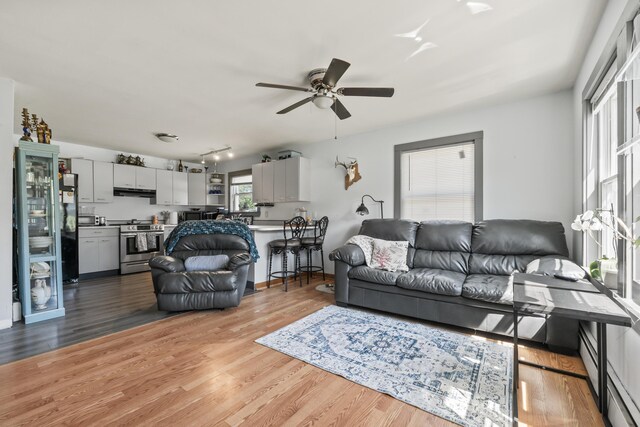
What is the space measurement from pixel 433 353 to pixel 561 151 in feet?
8.90

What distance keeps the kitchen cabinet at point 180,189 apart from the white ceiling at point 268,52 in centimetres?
272

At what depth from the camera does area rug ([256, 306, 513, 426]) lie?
1720mm

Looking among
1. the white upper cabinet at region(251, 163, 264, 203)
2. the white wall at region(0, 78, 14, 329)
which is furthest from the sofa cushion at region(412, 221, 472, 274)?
the white wall at region(0, 78, 14, 329)

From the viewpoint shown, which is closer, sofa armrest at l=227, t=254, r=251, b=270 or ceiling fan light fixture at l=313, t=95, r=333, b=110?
ceiling fan light fixture at l=313, t=95, r=333, b=110

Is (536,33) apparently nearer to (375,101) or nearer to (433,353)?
(375,101)

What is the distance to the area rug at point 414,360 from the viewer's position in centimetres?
172

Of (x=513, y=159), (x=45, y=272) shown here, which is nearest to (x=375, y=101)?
(x=513, y=159)

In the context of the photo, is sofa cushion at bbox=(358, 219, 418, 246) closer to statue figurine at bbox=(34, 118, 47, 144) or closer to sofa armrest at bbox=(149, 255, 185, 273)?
sofa armrest at bbox=(149, 255, 185, 273)

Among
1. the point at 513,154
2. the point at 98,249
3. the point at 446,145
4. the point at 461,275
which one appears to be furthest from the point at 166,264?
the point at 513,154

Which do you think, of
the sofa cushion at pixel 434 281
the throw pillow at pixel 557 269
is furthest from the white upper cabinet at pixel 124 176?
the throw pillow at pixel 557 269

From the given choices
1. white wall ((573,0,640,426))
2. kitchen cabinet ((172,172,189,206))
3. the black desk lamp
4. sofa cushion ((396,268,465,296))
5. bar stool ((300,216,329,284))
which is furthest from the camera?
kitchen cabinet ((172,172,189,206))

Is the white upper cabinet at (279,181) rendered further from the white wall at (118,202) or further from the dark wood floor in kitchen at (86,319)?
the white wall at (118,202)

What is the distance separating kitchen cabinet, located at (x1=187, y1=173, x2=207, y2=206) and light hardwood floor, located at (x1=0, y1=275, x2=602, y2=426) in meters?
4.58

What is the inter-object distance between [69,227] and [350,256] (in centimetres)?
467
